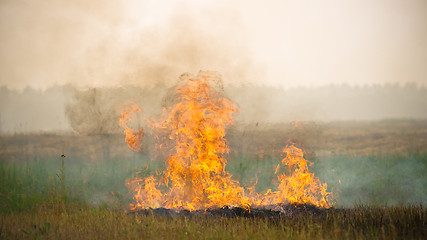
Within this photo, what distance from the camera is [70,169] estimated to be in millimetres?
17156

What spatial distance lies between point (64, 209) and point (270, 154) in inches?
358

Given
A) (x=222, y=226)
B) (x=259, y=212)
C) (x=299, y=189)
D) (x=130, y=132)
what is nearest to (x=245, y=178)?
(x=299, y=189)

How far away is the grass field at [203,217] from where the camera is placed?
838 cm

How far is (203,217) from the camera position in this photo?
9.73 meters

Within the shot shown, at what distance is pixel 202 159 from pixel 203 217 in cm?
189

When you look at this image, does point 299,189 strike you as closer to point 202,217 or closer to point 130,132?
point 202,217

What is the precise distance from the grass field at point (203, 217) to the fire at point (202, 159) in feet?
3.56

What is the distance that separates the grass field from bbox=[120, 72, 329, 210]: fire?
42.8 inches

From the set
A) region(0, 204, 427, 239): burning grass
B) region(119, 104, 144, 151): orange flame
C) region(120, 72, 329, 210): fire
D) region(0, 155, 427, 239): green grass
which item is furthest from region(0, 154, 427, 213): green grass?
region(0, 204, 427, 239): burning grass

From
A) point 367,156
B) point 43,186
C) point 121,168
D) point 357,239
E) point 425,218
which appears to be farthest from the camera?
point 367,156

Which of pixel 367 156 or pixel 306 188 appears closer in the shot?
pixel 306 188

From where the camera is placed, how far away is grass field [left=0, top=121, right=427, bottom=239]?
8383mm

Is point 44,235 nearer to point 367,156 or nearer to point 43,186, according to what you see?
point 43,186

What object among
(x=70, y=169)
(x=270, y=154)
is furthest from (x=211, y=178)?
(x=70, y=169)
